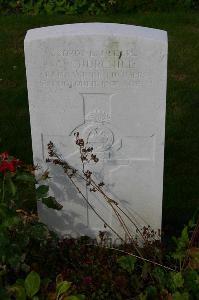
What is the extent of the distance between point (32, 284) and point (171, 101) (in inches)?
124

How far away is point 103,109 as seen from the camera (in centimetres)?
327

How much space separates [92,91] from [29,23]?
180 inches

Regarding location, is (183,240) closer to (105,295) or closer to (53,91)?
(105,295)

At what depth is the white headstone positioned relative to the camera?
3094mm

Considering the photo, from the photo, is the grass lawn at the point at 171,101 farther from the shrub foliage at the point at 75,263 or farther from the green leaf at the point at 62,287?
the green leaf at the point at 62,287

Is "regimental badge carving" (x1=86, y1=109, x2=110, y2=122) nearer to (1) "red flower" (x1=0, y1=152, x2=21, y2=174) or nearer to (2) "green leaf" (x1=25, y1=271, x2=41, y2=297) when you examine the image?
(1) "red flower" (x1=0, y1=152, x2=21, y2=174)

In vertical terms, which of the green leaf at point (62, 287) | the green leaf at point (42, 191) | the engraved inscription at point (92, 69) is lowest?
the green leaf at point (62, 287)

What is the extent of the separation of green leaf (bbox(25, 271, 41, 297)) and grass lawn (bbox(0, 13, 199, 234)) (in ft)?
4.33

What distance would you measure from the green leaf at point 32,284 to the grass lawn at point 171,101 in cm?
132

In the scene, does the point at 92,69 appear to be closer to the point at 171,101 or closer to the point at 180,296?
the point at 180,296

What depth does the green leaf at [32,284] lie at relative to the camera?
2850 millimetres

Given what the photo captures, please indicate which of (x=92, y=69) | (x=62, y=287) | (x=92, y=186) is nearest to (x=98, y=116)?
(x=92, y=69)

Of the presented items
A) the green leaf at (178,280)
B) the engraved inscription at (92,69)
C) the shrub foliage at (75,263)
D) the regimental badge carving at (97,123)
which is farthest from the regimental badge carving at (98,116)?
the green leaf at (178,280)

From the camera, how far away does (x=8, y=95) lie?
19.0ft
